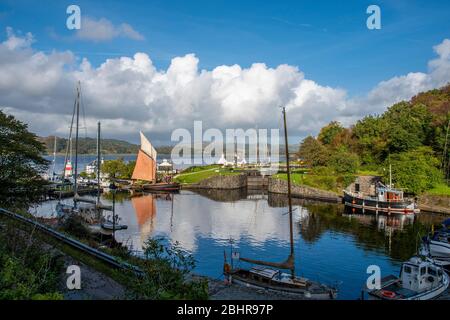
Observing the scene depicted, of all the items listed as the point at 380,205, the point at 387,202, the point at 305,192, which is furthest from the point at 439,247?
the point at 305,192

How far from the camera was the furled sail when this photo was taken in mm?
83625

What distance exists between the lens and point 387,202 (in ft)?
168

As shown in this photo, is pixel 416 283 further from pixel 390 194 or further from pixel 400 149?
pixel 400 149

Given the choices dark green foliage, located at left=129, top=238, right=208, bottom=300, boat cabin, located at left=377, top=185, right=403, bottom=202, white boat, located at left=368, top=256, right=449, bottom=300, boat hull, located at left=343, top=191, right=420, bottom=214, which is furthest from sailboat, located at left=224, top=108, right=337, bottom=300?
boat cabin, located at left=377, top=185, right=403, bottom=202

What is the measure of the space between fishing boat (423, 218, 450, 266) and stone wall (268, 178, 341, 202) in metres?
33.3

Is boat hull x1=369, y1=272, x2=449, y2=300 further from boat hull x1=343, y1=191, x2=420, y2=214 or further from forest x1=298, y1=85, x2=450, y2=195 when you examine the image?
forest x1=298, y1=85, x2=450, y2=195

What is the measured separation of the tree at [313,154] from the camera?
78.4 m

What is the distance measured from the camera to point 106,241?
32844mm

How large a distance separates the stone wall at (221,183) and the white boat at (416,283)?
6185 centimetres

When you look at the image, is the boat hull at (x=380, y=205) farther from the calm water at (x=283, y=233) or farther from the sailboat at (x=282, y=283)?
the sailboat at (x=282, y=283)

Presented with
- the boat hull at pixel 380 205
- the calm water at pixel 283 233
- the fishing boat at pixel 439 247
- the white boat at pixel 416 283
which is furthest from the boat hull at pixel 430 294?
the boat hull at pixel 380 205

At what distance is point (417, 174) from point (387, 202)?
751 cm
